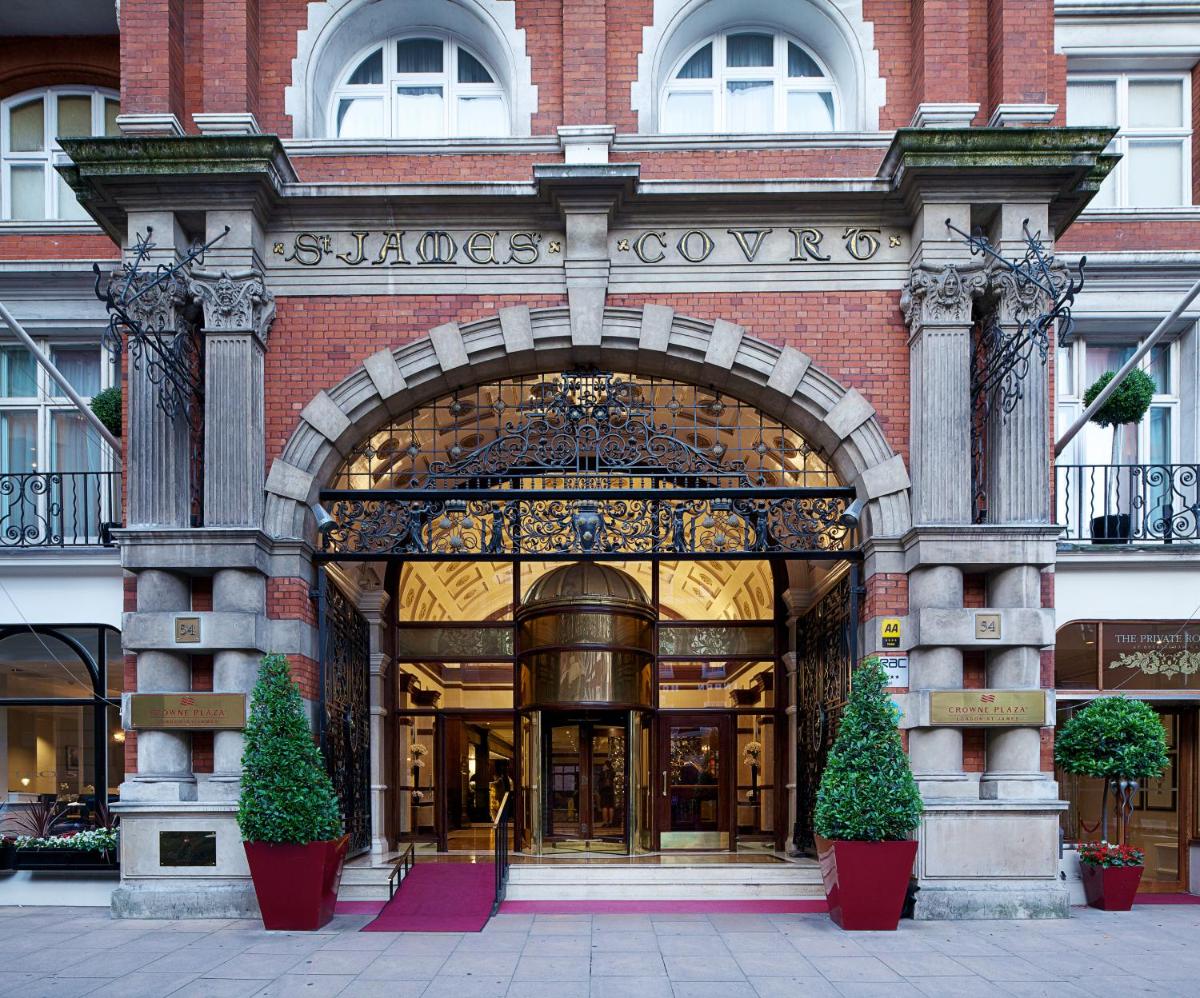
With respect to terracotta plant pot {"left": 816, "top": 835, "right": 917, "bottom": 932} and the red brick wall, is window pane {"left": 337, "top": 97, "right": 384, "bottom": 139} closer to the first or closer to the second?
the red brick wall

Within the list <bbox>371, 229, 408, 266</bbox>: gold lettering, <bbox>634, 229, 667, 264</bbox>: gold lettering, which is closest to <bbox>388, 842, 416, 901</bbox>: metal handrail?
<bbox>371, 229, 408, 266</bbox>: gold lettering

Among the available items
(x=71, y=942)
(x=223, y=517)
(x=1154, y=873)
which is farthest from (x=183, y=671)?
(x=1154, y=873)

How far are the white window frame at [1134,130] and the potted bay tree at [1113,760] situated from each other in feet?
21.3

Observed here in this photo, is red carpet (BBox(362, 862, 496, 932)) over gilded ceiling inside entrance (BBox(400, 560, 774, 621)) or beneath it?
beneath

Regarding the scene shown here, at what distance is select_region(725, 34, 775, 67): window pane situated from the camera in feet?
46.2

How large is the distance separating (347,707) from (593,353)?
207 inches

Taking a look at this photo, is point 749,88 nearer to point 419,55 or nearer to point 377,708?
point 419,55

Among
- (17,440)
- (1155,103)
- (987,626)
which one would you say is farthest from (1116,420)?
(17,440)

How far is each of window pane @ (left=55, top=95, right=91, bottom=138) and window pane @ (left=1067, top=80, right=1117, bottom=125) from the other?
1261 cm

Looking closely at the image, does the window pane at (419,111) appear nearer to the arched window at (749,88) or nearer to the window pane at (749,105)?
the arched window at (749,88)

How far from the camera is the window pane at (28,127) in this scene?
1577cm

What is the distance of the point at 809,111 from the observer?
13930 millimetres

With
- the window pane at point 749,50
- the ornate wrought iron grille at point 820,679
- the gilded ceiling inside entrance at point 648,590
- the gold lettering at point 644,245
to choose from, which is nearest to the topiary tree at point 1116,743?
the ornate wrought iron grille at point 820,679

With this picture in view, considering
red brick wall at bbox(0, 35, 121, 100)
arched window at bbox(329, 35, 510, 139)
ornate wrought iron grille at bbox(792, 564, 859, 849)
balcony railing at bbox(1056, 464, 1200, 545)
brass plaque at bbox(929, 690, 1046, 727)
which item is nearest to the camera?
brass plaque at bbox(929, 690, 1046, 727)
